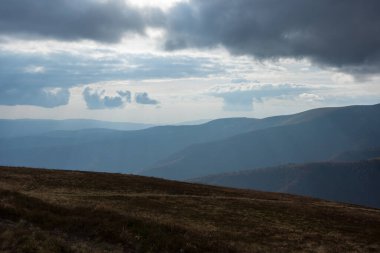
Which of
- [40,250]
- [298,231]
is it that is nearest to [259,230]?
[298,231]

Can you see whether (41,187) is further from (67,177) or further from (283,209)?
(283,209)

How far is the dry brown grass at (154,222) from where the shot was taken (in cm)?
2397

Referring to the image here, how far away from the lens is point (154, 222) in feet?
96.6

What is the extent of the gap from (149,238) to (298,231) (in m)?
16.3

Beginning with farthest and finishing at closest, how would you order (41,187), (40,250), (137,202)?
(41,187) < (137,202) < (40,250)

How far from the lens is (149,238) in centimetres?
2506

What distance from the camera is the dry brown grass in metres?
24.0

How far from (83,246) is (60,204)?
12869mm

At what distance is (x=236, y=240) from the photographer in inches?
1144

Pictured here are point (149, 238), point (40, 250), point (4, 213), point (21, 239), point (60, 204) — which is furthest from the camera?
point (60, 204)

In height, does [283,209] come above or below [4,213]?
below

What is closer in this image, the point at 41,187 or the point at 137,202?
the point at 137,202

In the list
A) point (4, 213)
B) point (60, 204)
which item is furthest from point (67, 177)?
point (4, 213)

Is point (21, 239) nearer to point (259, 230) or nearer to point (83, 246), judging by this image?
point (83, 246)
